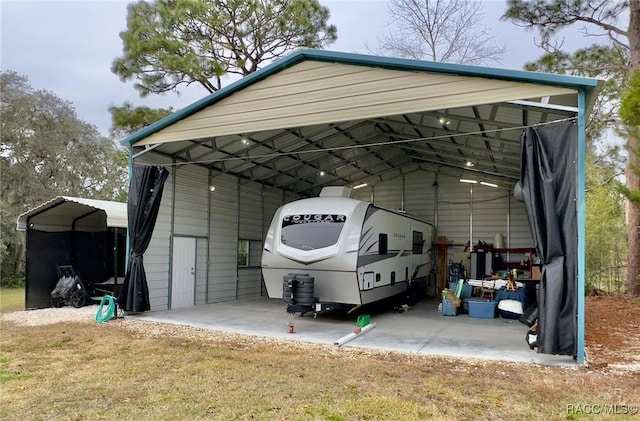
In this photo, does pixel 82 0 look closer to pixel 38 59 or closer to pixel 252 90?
pixel 252 90

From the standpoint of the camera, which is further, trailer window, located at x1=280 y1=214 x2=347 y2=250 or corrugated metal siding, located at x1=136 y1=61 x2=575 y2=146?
trailer window, located at x1=280 y1=214 x2=347 y2=250

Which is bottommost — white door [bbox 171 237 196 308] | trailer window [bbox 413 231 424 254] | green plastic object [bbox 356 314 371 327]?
green plastic object [bbox 356 314 371 327]

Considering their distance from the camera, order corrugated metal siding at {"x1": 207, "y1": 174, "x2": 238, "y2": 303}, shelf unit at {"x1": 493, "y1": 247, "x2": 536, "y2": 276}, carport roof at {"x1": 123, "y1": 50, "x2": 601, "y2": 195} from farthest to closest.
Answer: shelf unit at {"x1": 493, "y1": 247, "x2": 536, "y2": 276}, corrugated metal siding at {"x1": 207, "y1": 174, "x2": 238, "y2": 303}, carport roof at {"x1": 123, "y1": 50, "x2": 601, "y2": 195}

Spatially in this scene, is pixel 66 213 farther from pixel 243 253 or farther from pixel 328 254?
pixel 328 254

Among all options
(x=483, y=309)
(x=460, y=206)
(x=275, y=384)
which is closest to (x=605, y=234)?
(x=460, y=206)

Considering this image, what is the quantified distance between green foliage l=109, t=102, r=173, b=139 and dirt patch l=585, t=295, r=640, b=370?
13.8 metres

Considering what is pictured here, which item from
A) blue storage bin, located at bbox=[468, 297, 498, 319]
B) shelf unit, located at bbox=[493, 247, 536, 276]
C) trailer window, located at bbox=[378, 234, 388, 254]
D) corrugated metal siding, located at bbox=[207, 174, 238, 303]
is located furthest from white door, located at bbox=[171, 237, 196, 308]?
shelf unit, located at bbox=[493, 247, 536, 276]

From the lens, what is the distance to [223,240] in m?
12.6

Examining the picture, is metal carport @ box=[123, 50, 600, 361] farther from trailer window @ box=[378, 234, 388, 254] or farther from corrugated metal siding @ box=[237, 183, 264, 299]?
trailer window @ box=[378, 234, 388, 254]

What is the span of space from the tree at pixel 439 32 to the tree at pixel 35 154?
14.3 m

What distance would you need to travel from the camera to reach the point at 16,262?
19.4 m

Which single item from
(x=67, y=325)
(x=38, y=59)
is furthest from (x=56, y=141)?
(x=67, y=325)

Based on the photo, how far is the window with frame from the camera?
1339 centimetres

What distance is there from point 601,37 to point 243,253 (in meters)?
11.8
